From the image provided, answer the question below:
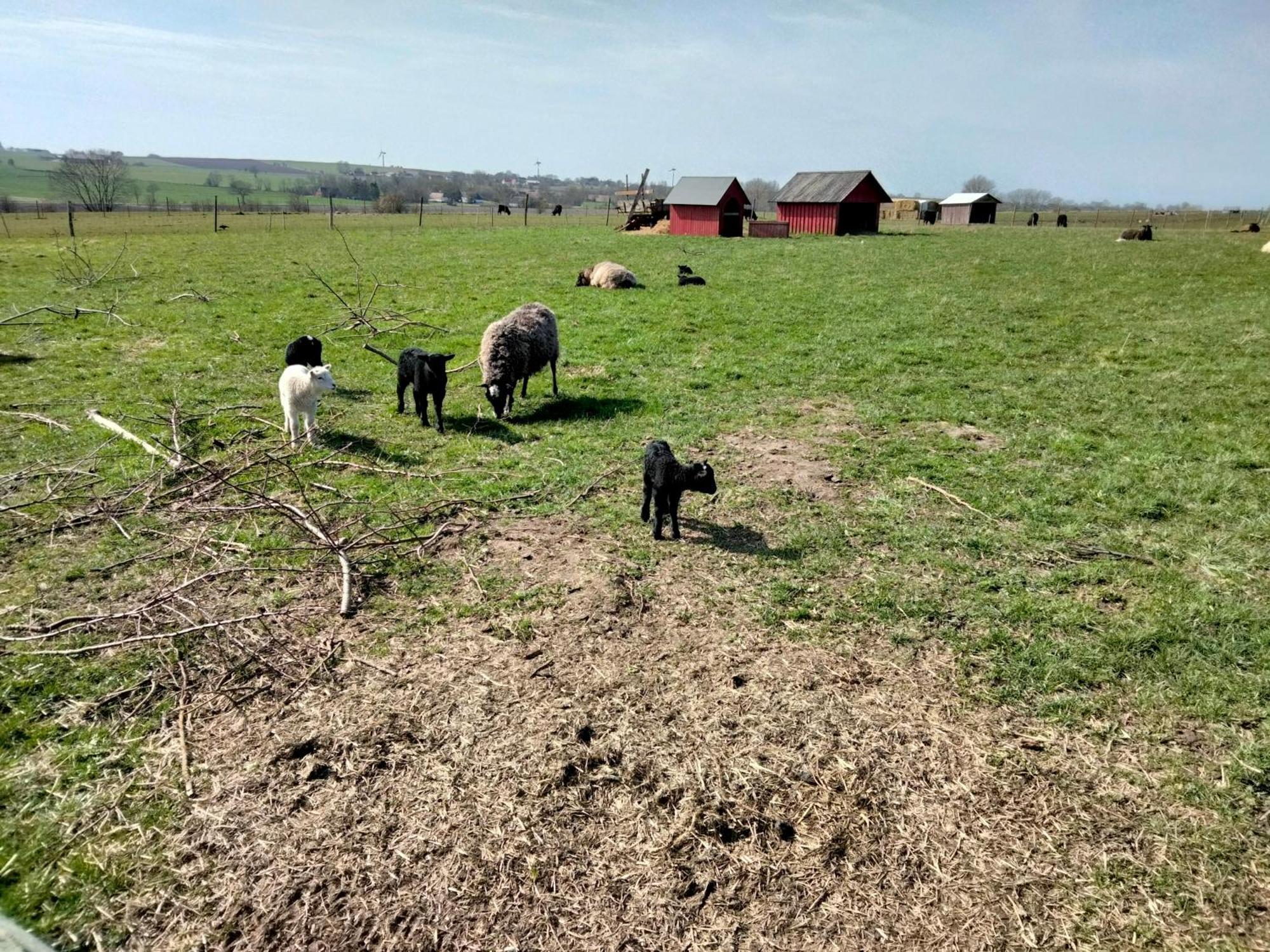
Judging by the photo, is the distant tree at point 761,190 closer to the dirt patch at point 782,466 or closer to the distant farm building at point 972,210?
the distant farm building at point 972,210

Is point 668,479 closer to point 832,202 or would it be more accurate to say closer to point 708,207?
point 708,207

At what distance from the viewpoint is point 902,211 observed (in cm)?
7138

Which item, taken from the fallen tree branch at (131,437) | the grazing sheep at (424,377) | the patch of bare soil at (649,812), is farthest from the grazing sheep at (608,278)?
the patch of bare soil at (649,812)

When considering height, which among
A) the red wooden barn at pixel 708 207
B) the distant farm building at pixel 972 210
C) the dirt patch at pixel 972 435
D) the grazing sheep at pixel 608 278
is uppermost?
the distant farm building at pixel 972 210

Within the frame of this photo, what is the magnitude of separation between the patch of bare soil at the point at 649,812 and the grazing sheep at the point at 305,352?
22.4ft

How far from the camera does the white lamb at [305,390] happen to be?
8.59m

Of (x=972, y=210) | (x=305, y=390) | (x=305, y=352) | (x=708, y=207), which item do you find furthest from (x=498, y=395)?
(x=972, y=210)

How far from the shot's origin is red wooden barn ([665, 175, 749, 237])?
42.1 m

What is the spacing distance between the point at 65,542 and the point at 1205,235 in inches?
2189

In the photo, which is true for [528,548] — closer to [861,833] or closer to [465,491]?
[465,491]

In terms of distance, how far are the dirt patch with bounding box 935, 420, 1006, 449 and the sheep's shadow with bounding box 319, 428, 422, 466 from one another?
23.7 ft

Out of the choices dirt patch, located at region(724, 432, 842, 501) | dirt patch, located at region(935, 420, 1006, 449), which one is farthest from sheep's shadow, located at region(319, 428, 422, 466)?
dirt patch, located at region(935, 420, 1006, 449)

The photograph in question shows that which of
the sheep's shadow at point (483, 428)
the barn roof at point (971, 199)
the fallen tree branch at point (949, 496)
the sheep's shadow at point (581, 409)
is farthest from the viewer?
the barn roof at point (971, 199)

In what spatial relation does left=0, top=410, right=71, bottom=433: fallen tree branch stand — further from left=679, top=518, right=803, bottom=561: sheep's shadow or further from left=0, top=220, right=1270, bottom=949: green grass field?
left=679, top=518, right=803, bottom=561: sheep's shadow
